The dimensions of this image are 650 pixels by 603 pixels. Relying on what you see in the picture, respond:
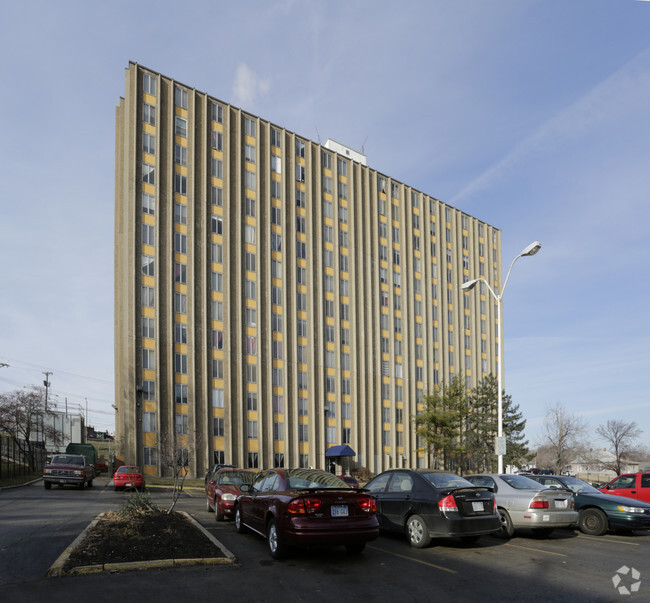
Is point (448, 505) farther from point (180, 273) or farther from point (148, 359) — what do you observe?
point (180, 273)

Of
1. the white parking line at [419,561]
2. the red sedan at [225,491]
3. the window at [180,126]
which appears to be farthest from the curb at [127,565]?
the window at [180,126]

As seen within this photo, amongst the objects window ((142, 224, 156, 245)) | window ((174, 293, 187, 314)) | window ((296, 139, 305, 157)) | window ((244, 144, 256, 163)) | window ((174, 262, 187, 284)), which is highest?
window ((296, 139, 305, 157))

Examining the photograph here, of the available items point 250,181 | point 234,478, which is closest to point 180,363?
point 250,181

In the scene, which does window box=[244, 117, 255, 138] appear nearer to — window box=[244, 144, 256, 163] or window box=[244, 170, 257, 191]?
window box=[244, 144, 256, 163]

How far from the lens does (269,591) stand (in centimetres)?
768

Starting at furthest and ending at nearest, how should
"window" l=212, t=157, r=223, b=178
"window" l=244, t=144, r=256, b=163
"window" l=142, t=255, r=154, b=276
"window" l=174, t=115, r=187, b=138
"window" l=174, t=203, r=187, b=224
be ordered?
"window" l=244, t=144, r=256, b=163 → "window" l=212, t=157, r=223, b=178 → "window" l=174, t=115, r=187, b=138 → "window" l=174, t=203, r=187, b=224 → "window" l=142, t=255, r=154, b=276

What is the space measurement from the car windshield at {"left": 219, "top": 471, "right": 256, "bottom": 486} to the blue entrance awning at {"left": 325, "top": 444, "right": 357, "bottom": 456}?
36568 mm

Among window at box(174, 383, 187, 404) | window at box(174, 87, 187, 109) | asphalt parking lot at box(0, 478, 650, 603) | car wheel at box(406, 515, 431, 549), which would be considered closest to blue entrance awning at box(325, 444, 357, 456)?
window at box(174, 383, 187, 404)

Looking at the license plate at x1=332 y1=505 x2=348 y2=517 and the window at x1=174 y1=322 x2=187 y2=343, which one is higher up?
the window at x1=174 y1=322 x2=187 y2=343

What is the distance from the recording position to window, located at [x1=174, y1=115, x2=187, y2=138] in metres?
50.6

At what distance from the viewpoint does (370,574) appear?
28.8ft

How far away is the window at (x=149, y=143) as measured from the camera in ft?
159

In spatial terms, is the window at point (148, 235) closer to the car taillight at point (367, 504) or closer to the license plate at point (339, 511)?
the car taillight at point (367, 504)

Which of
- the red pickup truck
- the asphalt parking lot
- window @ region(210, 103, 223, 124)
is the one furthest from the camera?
window @ region(210, 103, 223, 124)
